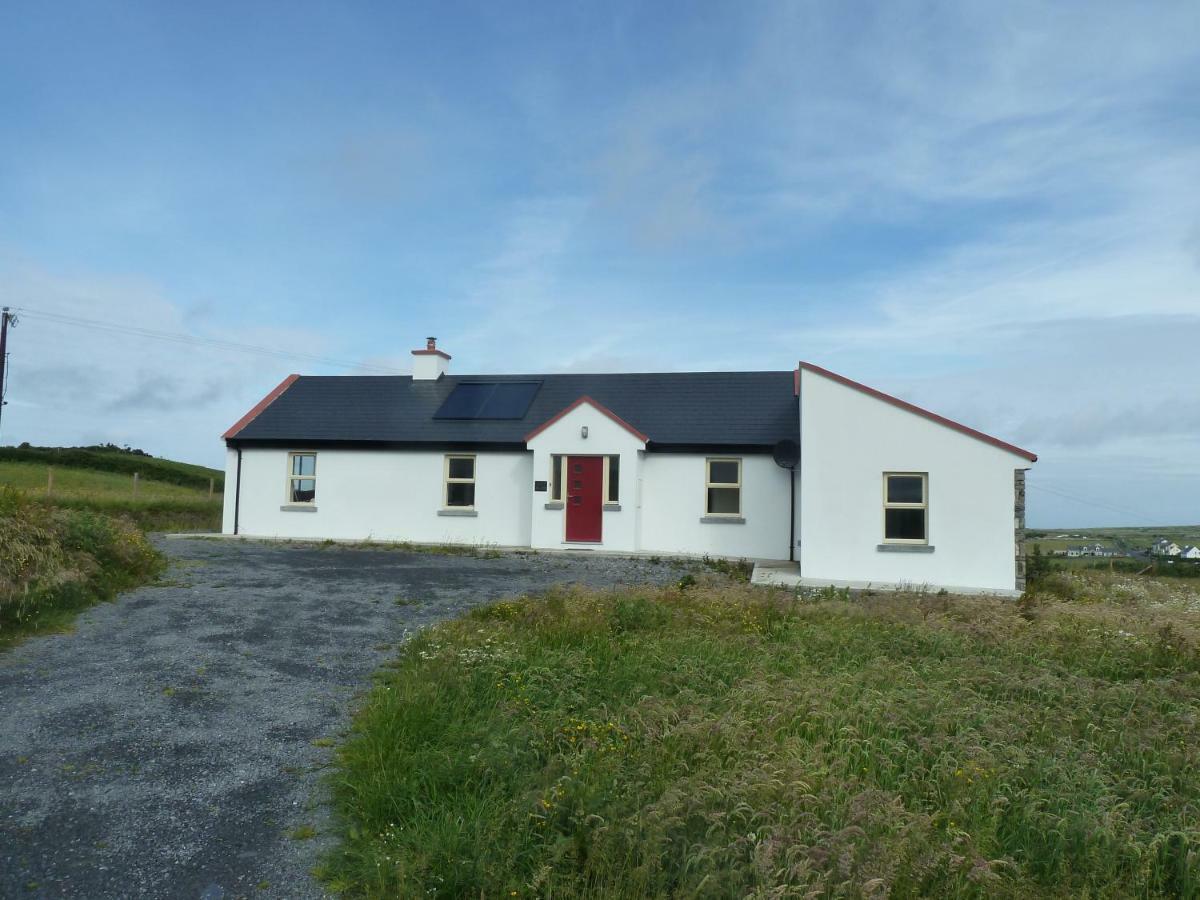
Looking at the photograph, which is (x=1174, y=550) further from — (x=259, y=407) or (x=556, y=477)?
(x=259, y=407)

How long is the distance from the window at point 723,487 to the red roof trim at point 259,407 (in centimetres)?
1302

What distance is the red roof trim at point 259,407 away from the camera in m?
22.8

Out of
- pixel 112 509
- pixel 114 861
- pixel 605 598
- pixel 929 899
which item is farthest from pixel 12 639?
pixel 112 509

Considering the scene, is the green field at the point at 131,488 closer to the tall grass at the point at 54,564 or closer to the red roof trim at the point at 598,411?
the tall grass at the point at 54,564

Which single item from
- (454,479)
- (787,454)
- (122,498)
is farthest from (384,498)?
(122,498)

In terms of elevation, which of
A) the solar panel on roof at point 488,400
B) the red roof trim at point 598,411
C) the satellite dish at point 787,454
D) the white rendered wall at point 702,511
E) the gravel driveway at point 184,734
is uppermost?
the solar panel on roof at point 488,400

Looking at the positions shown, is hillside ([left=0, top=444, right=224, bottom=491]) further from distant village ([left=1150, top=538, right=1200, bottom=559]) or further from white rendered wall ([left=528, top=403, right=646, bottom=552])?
distant village ([left=1150, top=538, right=1200, bottom=559])

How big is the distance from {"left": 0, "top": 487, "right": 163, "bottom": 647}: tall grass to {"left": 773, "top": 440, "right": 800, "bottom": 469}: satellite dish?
13105 millimetres

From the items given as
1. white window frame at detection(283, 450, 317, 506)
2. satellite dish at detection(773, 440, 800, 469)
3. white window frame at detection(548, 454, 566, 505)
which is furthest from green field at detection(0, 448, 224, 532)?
satellite dish at detection(773, 440, 800, 469)

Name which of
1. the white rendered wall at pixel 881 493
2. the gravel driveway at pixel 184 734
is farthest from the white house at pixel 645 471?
the gravel driveway at pixel 184 734

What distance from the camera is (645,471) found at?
20.7 m

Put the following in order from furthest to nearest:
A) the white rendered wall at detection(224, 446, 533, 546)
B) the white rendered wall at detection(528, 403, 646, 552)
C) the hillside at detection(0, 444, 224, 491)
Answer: the hillside at detection(0, 444, 224, 491) < the white rendered wall at detection(224, 446, 533, 546) < the white rendered wall at detection(528, 403, 646, 552)

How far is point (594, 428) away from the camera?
66.9ft

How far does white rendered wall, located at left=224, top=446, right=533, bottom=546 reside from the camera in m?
21.4
